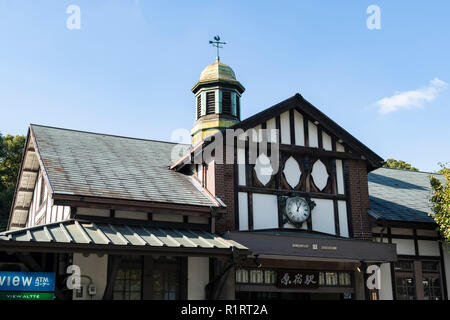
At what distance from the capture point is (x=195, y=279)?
46.3 feet

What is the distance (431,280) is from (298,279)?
536cm

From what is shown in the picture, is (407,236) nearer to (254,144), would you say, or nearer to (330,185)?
(330,185)

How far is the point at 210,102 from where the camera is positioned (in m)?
20.4

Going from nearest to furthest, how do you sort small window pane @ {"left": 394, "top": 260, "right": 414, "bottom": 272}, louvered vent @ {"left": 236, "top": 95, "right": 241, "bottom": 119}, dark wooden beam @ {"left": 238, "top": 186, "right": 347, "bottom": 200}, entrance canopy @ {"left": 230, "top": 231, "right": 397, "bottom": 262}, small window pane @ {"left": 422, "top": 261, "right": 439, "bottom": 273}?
entrance canopy @ {"left": 230, "top": 231, "right": 397, "bottom": 262} → dark wooden beam @ {"left": 238, "top": 186, "right": 347, "bottom": 200} → small window pane @ {"left": 394, "top": 260, "right": 414, "bottom": 272} → small window pane @ {"left": 422, "top": 261, "right": 439, "bottom": 273} → louvered vent @ {"left": 236, "top": 95, "right": 241, "bottom": 119}

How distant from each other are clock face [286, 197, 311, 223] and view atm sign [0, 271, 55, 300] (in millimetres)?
7243

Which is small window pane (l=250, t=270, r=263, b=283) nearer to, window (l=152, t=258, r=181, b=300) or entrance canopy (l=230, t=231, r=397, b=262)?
entrance canopy (l=230, t=231, r=397, b=262)

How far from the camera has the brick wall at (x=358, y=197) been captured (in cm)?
1644

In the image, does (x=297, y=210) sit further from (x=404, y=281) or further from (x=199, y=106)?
(x=199, y=106)

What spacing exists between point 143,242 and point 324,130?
25.1 ft

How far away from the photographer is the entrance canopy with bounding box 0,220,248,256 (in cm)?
1085

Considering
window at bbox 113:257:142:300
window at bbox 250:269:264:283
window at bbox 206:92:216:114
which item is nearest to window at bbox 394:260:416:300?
window at bbox 250:269:264:283

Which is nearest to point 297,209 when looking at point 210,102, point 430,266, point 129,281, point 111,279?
point 129,281
